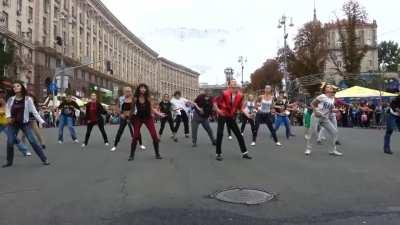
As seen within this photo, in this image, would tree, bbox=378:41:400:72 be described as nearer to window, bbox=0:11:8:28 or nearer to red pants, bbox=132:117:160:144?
window, bbox=0:11:8:28

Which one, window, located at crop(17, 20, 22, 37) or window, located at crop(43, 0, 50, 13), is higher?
window, located at crop(43, 0, 50, 13)

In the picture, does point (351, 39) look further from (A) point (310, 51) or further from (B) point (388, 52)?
(B) point (388, 52)

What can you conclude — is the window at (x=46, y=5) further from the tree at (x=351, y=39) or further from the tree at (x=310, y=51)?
the tree at (x=351, y=39)

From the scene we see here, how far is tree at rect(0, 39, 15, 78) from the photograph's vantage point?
1581 inches

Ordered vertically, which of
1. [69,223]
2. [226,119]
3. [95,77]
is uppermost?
[95,77]

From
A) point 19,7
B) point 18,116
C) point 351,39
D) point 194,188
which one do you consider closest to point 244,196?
point 194,188

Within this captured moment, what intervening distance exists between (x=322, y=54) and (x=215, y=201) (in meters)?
59.8

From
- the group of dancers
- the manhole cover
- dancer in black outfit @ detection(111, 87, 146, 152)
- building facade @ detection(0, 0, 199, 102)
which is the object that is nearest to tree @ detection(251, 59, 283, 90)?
building facade @ detection(0, 0, 199, 102)

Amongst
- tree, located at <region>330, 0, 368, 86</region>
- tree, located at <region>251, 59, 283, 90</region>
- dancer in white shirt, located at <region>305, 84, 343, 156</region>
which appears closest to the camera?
dancer in white shirt, located at <region>305, 84, 343, 156</region>

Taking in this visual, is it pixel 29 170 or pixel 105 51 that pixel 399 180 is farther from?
pixel 105 51

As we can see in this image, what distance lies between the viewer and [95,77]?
3290 inches

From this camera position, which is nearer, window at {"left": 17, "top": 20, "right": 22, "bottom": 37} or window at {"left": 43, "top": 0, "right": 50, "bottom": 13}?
window at {"left": 17, "top": 20, "right": 22, "bottom": 37}

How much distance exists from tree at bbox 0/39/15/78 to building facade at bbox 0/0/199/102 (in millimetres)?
4811

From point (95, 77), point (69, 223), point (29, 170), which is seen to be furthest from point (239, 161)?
point (95, 77)
